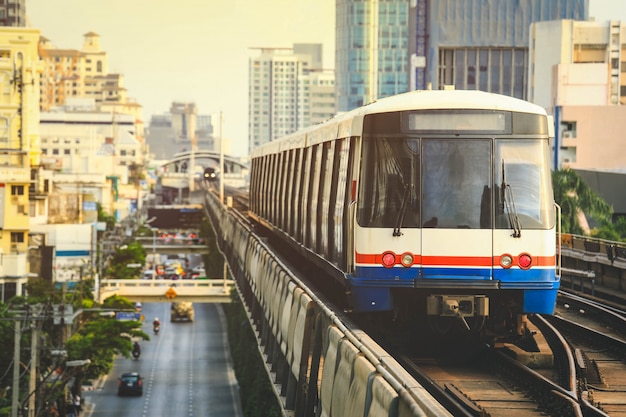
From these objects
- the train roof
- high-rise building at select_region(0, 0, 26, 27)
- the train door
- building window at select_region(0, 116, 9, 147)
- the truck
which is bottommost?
the truck

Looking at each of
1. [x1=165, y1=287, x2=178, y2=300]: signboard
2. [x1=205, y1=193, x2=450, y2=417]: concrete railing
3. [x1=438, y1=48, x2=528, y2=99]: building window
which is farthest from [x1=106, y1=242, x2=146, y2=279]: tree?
[x1=205, y1=193, x2=450, y2=417]: concrete railing

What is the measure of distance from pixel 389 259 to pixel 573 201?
99.9ft

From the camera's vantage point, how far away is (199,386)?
6569cm

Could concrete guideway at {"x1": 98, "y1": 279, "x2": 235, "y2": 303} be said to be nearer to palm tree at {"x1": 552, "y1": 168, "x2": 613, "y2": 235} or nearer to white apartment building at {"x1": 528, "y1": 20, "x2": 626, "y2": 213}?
white apartment building at {"x1": 528, "y1": 20, "x2": 626, "y2": 213}

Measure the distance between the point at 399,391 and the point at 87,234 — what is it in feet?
218

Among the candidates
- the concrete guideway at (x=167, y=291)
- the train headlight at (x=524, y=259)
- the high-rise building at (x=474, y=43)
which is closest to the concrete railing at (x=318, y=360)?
the train headlight at (x=524, y=259)

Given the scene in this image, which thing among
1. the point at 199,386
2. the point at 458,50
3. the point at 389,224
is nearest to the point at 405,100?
the point at 389,224

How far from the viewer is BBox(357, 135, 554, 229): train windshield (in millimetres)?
15109

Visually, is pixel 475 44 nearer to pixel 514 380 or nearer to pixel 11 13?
pixel 11 13

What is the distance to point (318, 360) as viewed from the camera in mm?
13289

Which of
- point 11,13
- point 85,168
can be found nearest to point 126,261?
point 85,168

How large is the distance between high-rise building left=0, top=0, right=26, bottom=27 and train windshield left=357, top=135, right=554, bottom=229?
399 ft

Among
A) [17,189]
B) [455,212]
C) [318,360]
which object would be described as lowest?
[318,360]

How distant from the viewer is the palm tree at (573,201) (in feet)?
147
